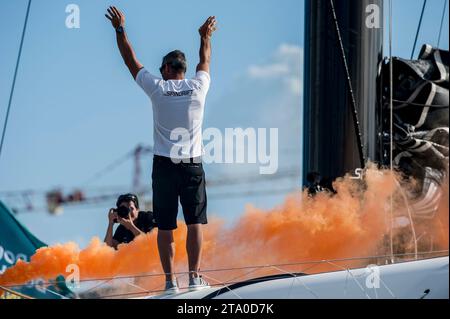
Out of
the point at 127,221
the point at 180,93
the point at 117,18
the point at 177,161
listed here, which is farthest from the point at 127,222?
the point at 117,18

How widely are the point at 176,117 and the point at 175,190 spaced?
27 centimetres

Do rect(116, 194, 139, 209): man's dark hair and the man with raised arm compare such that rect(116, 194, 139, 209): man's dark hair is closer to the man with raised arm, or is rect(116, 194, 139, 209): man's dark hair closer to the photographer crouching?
the photographer crouching

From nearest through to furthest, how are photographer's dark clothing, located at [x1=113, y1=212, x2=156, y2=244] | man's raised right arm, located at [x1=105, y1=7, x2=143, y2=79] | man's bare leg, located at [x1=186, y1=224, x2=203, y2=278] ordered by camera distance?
1. man's bare leg, located at [x1=186, y1=224, x2=203, y2=278]
2. man's raised right arm, located at [x1=105, y1=7, x2=143, y2=79]
3. photographer's dark clothing, located at [x1=113, y1=212, x2=156, y2=244]

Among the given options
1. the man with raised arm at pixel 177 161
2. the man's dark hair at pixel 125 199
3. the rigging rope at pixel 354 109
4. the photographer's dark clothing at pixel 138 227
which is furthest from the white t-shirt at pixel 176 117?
the rigging rope at pixel 354 109

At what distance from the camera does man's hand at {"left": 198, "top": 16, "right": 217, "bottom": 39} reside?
427 cm

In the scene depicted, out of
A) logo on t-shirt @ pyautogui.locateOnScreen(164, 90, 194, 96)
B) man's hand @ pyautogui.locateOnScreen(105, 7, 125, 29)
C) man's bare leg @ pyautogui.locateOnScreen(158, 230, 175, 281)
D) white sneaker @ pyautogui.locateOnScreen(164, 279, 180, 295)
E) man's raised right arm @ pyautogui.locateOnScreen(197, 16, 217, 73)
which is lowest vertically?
white sneaker @ pyautogui.locateOnScreen(164, 279, 180, 295)

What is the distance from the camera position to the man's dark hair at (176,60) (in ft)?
13.5

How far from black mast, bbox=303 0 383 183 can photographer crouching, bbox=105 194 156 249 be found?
74 cm

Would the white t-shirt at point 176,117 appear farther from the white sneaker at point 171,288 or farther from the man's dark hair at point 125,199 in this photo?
the man's dark hair at point 125,199

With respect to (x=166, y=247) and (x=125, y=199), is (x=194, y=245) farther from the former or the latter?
(x=125, y=199)

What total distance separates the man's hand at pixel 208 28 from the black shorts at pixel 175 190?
528 millimetres

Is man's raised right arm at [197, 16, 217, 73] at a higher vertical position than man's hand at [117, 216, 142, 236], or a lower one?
higher

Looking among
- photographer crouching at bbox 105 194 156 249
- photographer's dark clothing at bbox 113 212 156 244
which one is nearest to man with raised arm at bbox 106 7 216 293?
photographer crouching at bbox 105 194 156 249
